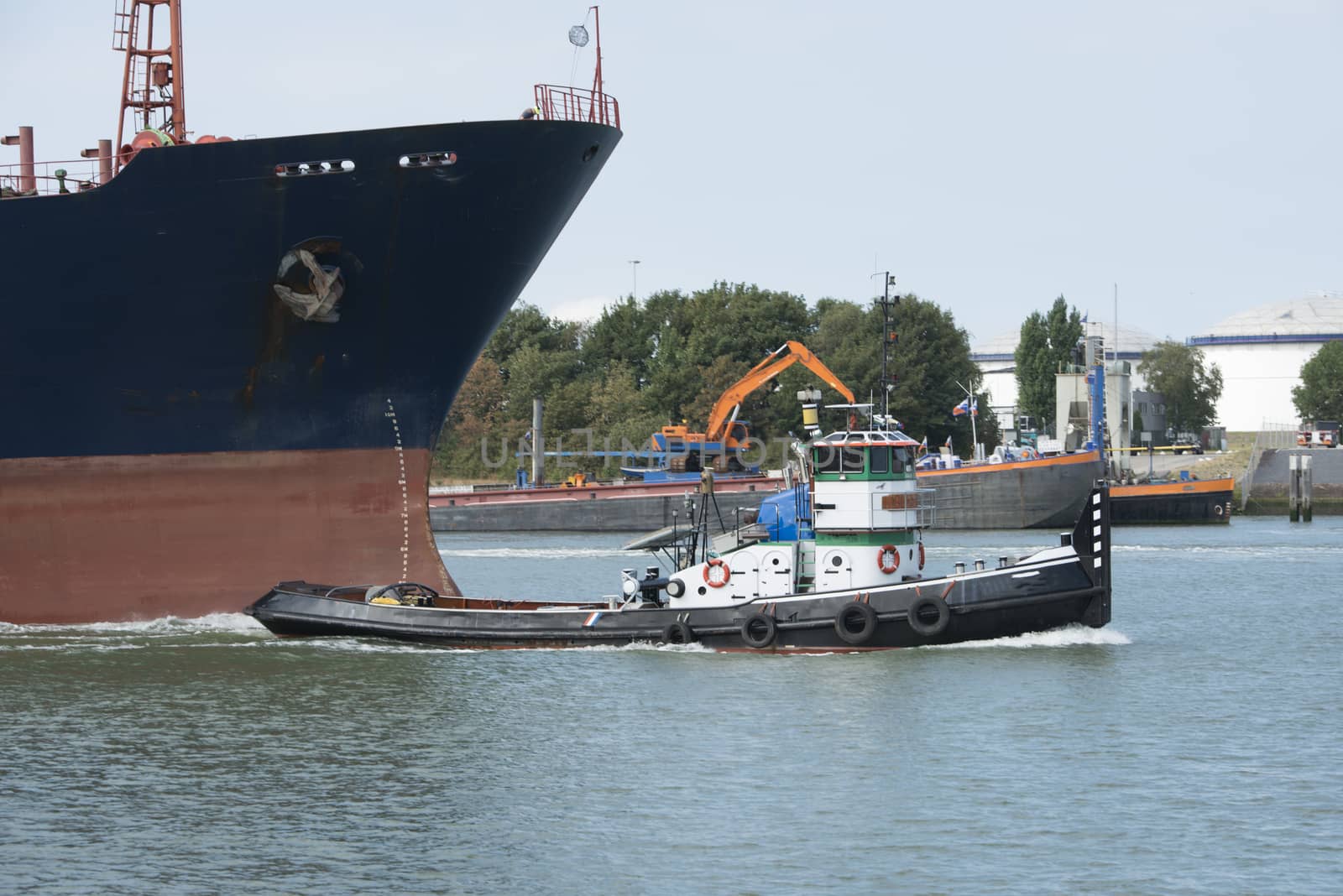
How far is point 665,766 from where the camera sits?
17781 mm

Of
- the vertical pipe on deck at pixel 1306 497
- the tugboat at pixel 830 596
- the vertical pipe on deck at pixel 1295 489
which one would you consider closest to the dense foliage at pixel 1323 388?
the vertical pipe on deck at pixel 1295 489

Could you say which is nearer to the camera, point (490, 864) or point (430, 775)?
point (490, 864)

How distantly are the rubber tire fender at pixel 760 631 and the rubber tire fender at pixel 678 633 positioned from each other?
849 mm

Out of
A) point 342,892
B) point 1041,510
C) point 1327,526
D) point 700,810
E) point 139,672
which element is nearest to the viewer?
point 342,892

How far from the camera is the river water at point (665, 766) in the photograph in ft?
46.6

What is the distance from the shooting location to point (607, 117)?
28641 mm

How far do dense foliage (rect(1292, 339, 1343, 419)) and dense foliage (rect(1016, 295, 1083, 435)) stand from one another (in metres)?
15.3

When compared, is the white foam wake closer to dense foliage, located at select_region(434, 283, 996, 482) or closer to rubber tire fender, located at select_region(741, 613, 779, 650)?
rubber tire fender, located at select_region(741, 613, 779, 650)

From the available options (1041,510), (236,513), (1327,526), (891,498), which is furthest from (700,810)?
(1327,526)

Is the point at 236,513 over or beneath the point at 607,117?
beneath

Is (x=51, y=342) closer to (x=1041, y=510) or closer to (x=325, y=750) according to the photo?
(x=325, y=750)

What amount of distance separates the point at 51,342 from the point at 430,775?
39.9 ft

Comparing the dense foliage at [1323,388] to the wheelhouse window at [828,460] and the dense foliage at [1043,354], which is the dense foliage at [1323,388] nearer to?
the dense foliage at [1043,354]

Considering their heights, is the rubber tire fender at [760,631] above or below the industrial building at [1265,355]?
below
